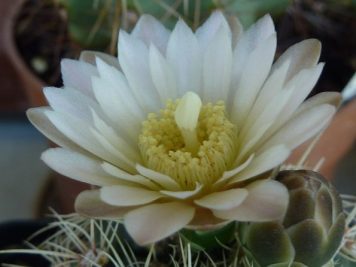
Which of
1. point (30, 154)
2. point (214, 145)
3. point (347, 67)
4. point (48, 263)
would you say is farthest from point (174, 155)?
point (30, 154)

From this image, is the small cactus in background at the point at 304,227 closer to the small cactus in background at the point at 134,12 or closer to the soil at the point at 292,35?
the small cactus in background at the point at 134,12

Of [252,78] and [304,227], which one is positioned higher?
[252,78]

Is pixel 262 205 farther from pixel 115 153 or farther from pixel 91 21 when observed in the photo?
pixel 91 21

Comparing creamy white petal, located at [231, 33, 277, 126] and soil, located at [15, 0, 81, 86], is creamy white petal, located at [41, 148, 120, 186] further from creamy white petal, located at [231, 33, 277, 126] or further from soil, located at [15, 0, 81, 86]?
soil, located at [15, 0, 81, 86]

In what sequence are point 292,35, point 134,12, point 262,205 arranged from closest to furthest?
point 262,205
point 134,12
point 292,35

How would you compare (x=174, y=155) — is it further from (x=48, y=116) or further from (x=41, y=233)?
(x=41, y=233)

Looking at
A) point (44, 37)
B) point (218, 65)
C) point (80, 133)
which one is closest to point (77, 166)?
point (80, 133)

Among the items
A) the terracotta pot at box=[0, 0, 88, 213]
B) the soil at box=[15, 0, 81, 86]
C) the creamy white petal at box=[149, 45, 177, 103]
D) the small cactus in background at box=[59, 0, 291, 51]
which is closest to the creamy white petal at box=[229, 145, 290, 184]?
the creamy white petal at box=[149, 45, 177, 103]
